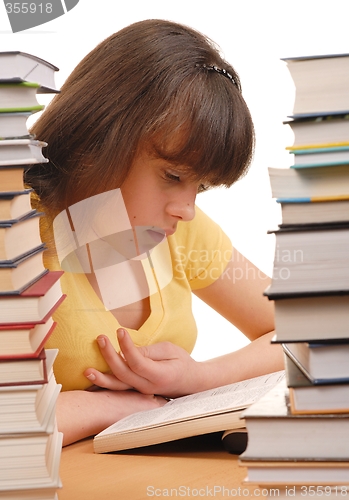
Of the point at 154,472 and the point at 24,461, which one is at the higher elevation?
the point at 24,461

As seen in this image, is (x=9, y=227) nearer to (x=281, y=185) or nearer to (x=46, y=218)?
(x=281, y=185)

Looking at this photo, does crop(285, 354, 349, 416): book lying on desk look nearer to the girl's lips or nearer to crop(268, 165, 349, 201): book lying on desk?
crop(268, 165, 349, 201): book lying on desk

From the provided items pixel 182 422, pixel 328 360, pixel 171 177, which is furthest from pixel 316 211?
pixel 171 177

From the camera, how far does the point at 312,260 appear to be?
0.61m

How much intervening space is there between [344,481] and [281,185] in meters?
0.28

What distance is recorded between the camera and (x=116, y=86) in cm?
112

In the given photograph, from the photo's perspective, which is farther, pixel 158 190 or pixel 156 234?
pixel 156 234

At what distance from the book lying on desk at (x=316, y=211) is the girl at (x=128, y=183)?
1.63 feet

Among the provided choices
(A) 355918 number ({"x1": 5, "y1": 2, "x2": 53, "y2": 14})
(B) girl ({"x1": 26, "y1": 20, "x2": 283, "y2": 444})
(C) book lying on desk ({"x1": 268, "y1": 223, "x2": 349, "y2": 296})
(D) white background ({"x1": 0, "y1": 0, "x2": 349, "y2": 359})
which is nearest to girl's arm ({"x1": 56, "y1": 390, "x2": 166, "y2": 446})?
(B) girl ({"x1": 26, "y1": 20, "x2": 283, "y2": 444})

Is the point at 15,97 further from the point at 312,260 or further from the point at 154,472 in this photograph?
the point at 154,472

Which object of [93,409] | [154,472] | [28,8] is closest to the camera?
[154,472]

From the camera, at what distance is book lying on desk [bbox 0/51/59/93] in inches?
24.9

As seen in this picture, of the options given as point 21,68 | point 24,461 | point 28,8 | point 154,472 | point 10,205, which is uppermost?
point 28,8

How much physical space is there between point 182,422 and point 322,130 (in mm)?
455
